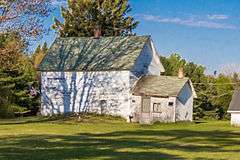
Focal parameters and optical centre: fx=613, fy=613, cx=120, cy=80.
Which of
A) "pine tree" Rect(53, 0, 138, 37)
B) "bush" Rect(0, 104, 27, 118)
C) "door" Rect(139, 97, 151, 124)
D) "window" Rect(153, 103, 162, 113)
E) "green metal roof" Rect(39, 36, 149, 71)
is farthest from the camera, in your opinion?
"pine tree" Rect(53, 0, 138, 37)

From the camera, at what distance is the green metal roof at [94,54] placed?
64.8 metres

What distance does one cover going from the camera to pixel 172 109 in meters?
62.5

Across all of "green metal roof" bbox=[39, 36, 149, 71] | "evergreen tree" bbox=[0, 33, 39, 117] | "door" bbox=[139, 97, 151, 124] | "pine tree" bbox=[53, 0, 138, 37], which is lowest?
"door" bbox=[139, 97, 151, 124]

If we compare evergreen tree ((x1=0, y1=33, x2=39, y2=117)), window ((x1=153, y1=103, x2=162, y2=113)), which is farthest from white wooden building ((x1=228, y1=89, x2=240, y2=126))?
evergreen tree ((x1=0, y1=33, x2=39, y2=117))

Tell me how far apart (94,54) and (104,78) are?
3605 mm

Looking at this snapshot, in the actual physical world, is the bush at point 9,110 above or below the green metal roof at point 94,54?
below

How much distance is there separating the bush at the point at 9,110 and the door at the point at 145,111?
54.3 ft

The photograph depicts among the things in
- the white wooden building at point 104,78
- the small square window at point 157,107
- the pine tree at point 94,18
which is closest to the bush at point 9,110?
the white wooden building at point 104,78

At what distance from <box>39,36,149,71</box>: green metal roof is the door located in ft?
12.5

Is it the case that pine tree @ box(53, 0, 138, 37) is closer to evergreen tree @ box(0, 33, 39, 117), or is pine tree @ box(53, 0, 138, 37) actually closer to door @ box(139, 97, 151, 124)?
evergreen tree @ box(0, 33, 39, 117)

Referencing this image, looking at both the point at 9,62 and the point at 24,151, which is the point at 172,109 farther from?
the point at 24,151

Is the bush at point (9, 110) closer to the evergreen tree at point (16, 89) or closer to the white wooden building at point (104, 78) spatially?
the evergreen tree at point (16, 89)

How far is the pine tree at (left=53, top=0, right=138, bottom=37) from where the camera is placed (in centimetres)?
9388

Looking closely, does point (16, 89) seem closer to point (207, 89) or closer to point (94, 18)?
point (94, 18)
